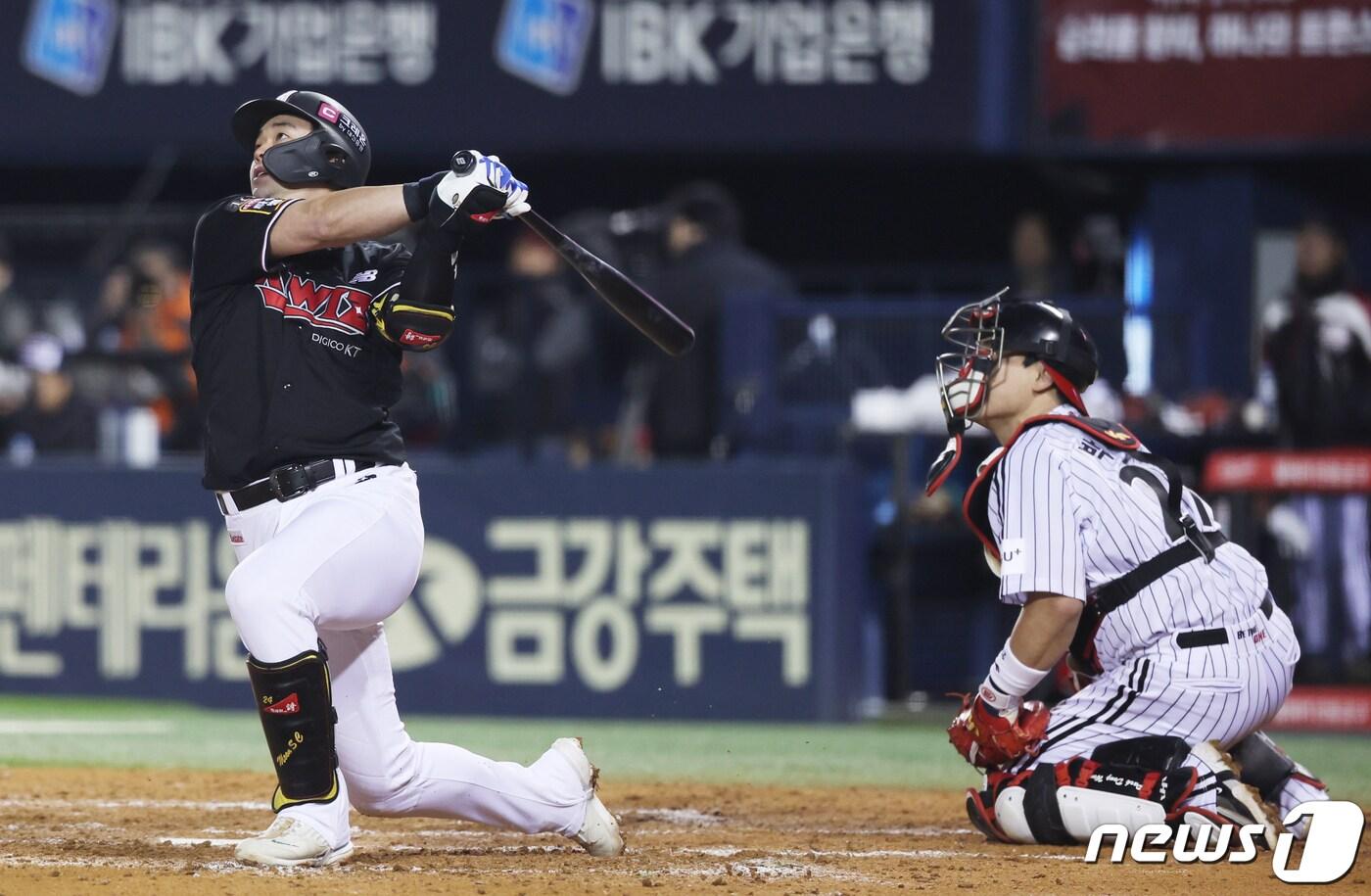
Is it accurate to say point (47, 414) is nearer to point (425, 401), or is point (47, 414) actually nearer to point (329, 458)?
point (425, 401)

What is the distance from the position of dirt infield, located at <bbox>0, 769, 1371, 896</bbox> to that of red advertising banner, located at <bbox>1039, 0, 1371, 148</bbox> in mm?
5475

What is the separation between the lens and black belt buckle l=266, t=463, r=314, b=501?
442 centimetres

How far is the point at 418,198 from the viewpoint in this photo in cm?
427

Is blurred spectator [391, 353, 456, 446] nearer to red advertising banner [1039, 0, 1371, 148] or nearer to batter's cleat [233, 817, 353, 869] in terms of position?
red advertising banner [1039, 0, 1371, 148]

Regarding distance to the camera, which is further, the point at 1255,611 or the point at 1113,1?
the point at 1113,1

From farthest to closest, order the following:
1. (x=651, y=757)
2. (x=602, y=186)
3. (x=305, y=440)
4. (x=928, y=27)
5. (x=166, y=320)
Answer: (x=602, y=186) → (x=928, y=27) → (x=166, y=320) → (x=651, y=757) → (x=305, y=440)

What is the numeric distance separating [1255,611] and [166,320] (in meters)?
6.69

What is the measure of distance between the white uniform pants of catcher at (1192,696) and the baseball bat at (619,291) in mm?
1367

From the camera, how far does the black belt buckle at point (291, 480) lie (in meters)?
4.42

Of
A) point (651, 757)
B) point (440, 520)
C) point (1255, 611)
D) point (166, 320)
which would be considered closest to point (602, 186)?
point (166, 320)

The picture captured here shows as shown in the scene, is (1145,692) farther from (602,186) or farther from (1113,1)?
(602,186)

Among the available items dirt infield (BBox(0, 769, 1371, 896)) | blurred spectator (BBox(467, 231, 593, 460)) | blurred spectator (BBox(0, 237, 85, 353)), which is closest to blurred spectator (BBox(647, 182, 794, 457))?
A: blurred spectator (BBox(467, 231, 593, 460))

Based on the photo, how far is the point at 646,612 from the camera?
8766 millimetres

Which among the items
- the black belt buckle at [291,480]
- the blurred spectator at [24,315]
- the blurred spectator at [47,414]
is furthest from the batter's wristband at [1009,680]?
the blurred spectator at [24,315]
